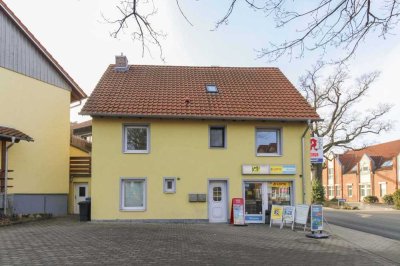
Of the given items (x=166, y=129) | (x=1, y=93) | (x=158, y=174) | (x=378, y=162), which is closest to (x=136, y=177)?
(x=158, y=174)

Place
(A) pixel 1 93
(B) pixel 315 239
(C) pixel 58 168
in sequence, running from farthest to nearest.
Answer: (C) pixel 58 168 < (A) pixel 1 93 < (B) pixel 315 239

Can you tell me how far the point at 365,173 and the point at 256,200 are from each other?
4357 cm

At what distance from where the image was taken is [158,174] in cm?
1998

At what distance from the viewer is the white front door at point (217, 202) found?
66.3ft

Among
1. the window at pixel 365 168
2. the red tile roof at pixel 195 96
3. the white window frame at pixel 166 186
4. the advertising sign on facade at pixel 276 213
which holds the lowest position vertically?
the advertising sign on facade at pixel 276 213

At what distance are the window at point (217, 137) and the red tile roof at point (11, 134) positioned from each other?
8.03 meters

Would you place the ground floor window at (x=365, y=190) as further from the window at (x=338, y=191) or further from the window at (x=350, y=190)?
the window at (x=338, y=191)

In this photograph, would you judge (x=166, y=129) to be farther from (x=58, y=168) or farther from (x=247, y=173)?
(x=58, y=168)

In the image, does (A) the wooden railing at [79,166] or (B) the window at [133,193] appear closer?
(B) the window at [133,193]

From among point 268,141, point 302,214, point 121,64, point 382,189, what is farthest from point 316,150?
point 382,189

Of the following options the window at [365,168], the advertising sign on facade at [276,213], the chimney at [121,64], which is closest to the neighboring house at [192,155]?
the advertising sign on facade at [276,213]

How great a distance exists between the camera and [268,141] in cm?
2100

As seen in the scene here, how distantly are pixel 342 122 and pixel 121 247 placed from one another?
37680 millimetres

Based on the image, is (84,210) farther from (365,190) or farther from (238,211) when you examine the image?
(365,190)
